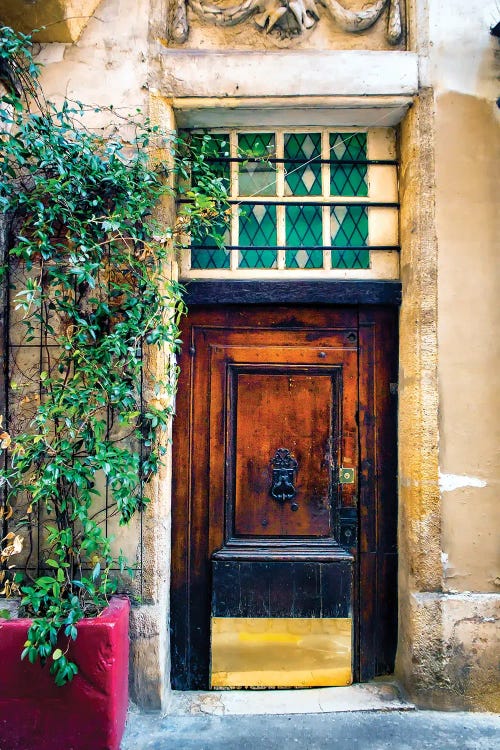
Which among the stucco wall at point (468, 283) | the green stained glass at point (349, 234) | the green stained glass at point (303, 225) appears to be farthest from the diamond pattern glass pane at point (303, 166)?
the stucco wall at point (468, 283)

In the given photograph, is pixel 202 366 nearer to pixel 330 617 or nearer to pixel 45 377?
pixel 45 377

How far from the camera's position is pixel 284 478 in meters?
3.63

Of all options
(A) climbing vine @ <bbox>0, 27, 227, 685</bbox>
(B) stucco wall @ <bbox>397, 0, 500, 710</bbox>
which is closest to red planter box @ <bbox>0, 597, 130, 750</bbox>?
(A) climbing vine @ <bbox>0, 27, 227, 685</bbox>

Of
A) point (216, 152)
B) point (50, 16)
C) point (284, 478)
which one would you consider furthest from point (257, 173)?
point (284, 478)

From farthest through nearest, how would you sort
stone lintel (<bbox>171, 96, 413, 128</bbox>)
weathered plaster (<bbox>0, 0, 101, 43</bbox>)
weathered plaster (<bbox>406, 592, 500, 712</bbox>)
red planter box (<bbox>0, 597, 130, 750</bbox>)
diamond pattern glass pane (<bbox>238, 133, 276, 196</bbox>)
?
diamond pattern glass pane (<bbox>238, 133, 276, 196</bbox>) < stone lintel (<bbox>171, 96, 413, 128</bbox>) < weathered plaster (<bbox>406, 592, 500, 712</bbox>) < weathered plaster (<bbox>0, 0, 101, 43</bbox>) < red planter box (<bbox>0, 597, 130, 750</bbox>)

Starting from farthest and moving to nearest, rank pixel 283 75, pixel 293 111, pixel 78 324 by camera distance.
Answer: pixel 293 111
pixel 283 75
pixel 78 324

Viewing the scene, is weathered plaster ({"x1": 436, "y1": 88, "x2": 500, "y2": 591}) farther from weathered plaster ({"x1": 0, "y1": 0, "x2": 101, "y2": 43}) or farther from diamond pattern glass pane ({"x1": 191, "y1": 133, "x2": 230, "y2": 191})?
weathered plaster ({"x1": 0, "y1": 0, "x2": 101, "y2": 43})

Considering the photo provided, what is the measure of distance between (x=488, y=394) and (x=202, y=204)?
79.9 inches

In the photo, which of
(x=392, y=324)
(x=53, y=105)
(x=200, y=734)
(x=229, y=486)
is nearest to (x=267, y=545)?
(x=229, y=486)

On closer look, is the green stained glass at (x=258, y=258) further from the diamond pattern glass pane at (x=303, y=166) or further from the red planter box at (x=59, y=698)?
the red planter box at (x=59, y=698)

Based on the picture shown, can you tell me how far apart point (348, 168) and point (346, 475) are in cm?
200

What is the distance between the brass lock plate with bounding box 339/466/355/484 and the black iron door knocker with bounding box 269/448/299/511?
29cm

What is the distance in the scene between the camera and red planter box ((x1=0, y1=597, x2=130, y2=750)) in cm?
286

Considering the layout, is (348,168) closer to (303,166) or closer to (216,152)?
(303,166)
